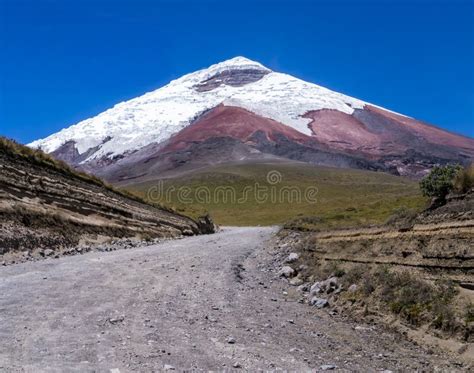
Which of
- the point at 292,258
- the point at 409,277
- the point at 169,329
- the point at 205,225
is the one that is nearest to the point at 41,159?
the point at 292,258

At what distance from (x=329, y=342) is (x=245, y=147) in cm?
16380

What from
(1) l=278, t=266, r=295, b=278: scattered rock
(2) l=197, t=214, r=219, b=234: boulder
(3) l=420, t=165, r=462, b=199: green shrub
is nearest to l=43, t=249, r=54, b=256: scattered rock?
(1) l=278, t=266, r=295, b=278: scattered rock

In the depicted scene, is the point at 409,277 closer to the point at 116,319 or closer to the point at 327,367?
the point at 327,367

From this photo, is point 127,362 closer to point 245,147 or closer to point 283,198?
point 283,198

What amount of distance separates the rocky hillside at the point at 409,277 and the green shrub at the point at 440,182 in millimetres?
3705

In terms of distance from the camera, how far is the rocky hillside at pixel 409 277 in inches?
420

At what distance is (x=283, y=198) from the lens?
116 metres

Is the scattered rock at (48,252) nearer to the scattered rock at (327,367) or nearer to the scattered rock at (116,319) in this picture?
the scattered rock at (116,319)

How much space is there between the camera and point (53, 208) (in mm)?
28250

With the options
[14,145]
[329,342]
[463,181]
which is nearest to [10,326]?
[329,342]

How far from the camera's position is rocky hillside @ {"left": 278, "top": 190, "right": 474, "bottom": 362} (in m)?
10.7

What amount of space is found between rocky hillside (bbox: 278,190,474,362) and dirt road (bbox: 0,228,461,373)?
690 mm

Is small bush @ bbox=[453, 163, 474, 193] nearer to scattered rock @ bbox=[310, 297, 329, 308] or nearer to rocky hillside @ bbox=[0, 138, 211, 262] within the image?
scattered rock @ bbox=[310, 297, 329, 308]

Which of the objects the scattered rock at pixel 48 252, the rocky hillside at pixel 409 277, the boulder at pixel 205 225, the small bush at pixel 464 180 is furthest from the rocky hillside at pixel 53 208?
the small bush at pixel 464 180
